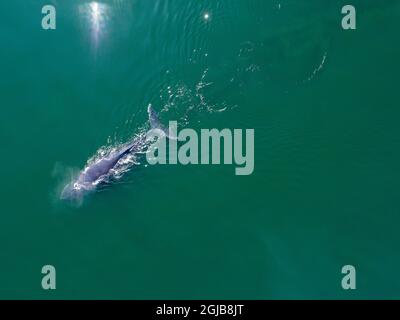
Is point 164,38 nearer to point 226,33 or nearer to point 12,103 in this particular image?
point 226,33

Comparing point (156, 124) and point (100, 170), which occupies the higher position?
point (156, 124)

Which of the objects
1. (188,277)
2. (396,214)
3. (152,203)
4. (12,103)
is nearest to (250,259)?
(188,277)

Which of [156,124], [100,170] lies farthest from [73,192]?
[156,124]

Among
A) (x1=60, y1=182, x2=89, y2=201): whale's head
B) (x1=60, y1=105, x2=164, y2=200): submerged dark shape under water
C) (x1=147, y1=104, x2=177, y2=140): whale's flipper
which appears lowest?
(x1=60, y1=182, x2=89, y2=201): whale's head

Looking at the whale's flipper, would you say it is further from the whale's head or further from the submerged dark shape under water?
the whale's head

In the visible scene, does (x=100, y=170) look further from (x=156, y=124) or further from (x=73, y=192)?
(x=156, y=124)

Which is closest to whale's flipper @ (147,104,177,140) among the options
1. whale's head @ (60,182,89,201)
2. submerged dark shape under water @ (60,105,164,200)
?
submerged dark shape under water @ (60,105,164,200)

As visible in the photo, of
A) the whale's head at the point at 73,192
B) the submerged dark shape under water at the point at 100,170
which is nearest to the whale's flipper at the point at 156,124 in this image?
the submerged dark shape under water at the point at 100,170
